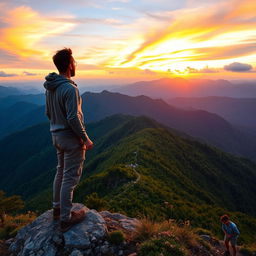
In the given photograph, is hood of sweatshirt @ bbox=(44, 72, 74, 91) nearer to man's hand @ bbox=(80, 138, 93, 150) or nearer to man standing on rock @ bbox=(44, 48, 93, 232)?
man standing on rock @ bbox=(44, 48, 93, 232)

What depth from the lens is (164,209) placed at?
17.1m

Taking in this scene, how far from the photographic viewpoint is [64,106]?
537cm

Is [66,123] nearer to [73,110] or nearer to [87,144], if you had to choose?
[73,110]

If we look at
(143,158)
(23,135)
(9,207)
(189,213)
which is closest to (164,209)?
(189,213)

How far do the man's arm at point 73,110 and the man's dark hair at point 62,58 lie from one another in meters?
0.67

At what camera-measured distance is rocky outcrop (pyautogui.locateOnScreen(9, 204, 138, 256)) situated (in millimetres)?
5520

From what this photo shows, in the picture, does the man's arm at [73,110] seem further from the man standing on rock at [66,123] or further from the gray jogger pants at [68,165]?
the gray jogger pants at [68,165]

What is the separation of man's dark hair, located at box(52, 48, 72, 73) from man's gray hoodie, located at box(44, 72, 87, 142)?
23 cm

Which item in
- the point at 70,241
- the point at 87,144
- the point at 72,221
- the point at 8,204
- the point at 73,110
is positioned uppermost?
the point at 73,110

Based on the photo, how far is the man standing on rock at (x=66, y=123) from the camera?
202 inches

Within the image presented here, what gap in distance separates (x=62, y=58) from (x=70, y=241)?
4334 mm

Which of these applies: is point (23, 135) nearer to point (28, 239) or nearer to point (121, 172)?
point (121, 172)

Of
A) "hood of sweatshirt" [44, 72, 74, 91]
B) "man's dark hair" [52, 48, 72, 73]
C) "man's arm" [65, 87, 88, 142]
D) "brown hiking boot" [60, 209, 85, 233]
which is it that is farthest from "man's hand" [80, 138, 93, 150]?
"brown hiking boot" [60, 209, 85, 233]

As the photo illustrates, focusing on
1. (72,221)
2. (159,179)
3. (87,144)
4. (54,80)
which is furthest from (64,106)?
(159,179)
